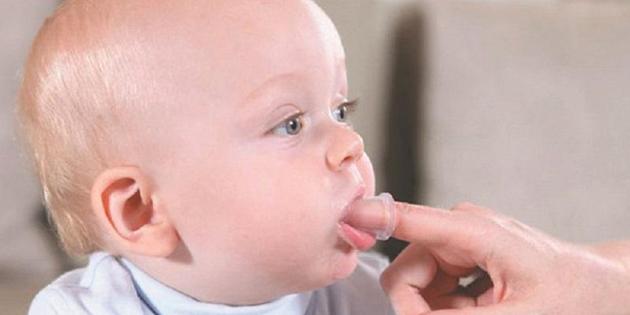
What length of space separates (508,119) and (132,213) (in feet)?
3.04

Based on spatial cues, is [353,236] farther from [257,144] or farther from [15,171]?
[15,171]

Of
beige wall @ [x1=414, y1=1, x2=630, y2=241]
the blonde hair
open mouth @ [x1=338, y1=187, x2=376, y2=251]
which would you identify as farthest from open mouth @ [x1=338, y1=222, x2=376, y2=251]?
beige wall @ [x1=414, y1=1, x2=630, y2=241]

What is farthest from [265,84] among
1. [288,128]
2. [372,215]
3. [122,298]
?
[122,298]

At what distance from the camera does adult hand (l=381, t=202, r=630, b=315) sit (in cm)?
83

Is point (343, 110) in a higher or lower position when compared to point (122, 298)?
higher

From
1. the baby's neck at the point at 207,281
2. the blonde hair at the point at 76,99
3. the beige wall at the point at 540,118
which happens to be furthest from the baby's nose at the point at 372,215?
the beige wall at the point at 540,118

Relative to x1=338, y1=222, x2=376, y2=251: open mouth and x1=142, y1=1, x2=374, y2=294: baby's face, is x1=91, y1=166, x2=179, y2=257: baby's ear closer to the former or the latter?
x1=142, y1=1, x2=374, y2=294: baby's face

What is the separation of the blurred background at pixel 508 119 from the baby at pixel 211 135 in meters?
0.80

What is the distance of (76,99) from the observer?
81cm

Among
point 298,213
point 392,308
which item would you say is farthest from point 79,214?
point 392,308

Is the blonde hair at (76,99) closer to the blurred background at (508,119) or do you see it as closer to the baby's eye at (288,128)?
the baby's eye at (288,128)

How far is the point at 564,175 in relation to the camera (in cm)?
160

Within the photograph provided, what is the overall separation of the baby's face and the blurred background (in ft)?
2.77

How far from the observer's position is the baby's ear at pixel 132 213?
0.80 meters
